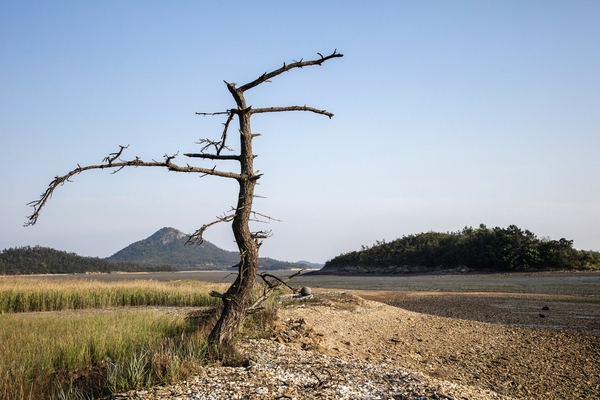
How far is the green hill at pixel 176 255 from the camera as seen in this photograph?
151 metres

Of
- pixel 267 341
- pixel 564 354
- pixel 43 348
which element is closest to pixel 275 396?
pixel 267 341

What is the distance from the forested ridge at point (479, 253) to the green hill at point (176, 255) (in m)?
81.0

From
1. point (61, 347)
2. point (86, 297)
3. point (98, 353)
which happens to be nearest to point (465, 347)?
point (98, 353)

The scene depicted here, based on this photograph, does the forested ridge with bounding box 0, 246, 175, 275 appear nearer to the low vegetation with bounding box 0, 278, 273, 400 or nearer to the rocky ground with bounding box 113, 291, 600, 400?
the low vegetation with bounding box 0, 278, 273, 400

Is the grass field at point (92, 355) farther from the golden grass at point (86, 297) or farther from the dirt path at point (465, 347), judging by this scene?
the golden grass at point (86, 297)

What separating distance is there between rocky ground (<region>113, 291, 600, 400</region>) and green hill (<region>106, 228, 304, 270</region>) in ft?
421

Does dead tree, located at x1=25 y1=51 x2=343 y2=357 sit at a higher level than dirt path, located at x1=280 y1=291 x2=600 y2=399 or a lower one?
higher

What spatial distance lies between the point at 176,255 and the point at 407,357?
161486 mm

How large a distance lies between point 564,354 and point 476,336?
2.18 m

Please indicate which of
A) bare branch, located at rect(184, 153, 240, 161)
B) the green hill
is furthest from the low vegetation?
the green hill

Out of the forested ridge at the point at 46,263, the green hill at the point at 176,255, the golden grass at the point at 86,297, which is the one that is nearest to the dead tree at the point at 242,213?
the golden grass at the point at 86,297

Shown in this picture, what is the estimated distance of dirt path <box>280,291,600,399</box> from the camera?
318 inches

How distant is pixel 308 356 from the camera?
294 inches

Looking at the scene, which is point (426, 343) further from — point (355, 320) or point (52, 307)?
point (52, 307)
